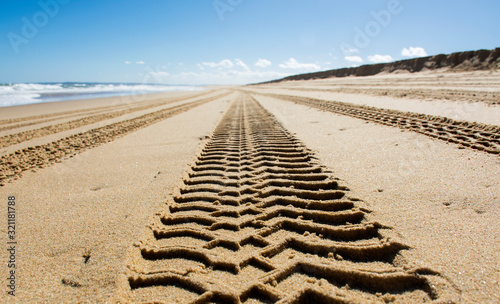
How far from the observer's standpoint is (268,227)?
1.99 metres

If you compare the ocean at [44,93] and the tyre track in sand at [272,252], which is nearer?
the tyre track in sand at [272,252]

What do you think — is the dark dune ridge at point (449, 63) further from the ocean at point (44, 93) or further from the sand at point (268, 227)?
the ocean at point (44, 93)

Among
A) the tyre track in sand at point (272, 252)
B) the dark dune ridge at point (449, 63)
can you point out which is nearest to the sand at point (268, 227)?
the tyre track in sand at point (272, 252)

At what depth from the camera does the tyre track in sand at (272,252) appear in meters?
1.39

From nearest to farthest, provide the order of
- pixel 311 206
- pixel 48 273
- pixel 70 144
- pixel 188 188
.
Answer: pixel 48 273 → pixel 311 206 → pixel 188 188 → pixel 70 144

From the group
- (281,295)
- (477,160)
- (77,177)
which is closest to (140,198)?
(77,177)

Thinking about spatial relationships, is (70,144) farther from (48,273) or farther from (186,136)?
(48,273)

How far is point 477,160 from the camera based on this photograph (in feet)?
9.71

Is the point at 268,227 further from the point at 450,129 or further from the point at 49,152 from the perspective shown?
the point at 49,152

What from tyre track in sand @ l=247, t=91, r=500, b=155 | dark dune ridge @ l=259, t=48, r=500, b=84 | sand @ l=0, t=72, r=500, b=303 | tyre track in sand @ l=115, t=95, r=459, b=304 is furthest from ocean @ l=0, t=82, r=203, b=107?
dark dune ridge @ l=259, t=48, r=500, b=84

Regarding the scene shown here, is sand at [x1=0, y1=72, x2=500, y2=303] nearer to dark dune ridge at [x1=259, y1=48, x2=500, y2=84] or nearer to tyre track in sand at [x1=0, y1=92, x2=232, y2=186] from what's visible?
tyre track in sand at [x1=0, y1=92, x2=232, y2=186]

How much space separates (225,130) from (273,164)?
310 centimetres

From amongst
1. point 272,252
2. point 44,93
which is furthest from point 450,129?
point 44,93

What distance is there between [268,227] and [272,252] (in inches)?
10.8
